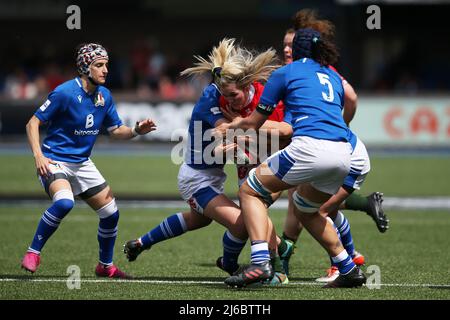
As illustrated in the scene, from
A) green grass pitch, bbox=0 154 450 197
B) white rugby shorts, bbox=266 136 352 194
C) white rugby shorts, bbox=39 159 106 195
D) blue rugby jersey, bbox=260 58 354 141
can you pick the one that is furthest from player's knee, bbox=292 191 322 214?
green grass pitch, bbox=0 154 450 197

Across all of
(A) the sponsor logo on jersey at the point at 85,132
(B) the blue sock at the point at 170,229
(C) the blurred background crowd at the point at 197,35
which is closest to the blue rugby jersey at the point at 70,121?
(A) the sponsor logo on jersey at the point at 85,132

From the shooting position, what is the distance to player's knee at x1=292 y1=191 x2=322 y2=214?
7.00 meters

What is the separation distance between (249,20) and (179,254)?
19.5 m

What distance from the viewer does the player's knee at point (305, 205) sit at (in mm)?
6996

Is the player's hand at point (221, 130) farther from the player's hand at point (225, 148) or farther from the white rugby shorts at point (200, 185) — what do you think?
the white rugby shorts at point (200, 185)

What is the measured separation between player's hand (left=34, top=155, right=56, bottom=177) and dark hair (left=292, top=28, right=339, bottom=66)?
7.27ft

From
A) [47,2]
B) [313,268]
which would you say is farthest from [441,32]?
[313,268]

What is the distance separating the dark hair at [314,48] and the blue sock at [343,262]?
143 cm

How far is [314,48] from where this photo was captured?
6961 mm

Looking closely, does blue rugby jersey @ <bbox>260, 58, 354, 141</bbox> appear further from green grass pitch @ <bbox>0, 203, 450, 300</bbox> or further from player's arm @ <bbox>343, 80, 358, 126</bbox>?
green grass pitch @ <bbox>0, 203, 450, 300</bbox>

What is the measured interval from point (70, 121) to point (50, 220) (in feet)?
2.86

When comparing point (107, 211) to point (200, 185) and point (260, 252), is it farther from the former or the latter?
point (260, 252)

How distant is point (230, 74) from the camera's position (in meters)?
7.30
